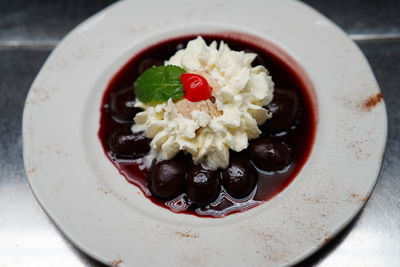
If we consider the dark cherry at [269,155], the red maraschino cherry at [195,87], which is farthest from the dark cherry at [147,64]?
the dark cherry at [269,155]

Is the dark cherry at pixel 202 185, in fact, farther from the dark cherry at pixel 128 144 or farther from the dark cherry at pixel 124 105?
the dark cherry at pixel 124 105

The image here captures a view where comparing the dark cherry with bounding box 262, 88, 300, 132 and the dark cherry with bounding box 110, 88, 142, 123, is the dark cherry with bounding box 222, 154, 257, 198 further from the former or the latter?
the dark cherry with bounding box 110, 88, 142, 123

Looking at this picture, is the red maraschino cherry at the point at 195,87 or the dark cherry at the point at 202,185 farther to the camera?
the red maraschino cherry at the point at 195,87

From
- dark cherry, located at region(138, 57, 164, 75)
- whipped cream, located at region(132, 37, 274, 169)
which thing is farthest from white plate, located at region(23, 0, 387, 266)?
whipped cream, located at region(132, 37, 274, 169)

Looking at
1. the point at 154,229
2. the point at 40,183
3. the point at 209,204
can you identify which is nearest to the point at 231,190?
the point at 209,204

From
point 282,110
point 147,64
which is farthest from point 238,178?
point 147,64

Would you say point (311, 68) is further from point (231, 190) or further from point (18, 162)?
point (18, 162)
